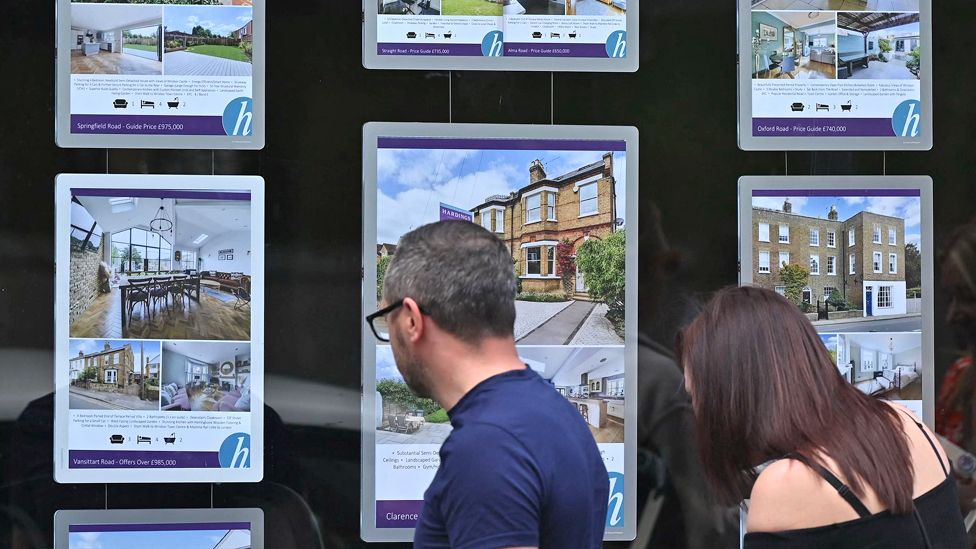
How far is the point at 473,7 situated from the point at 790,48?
3.14 ft

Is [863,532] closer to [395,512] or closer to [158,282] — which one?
[395,512]

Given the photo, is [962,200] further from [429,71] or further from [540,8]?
[429,71]

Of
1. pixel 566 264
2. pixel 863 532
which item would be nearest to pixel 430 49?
pixel 566 264

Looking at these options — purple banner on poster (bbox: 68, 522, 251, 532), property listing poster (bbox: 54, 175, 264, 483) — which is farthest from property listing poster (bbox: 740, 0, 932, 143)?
purple banner on poster (bbox: 68, 522, 251, 532)

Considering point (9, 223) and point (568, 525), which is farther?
point (9, 223)

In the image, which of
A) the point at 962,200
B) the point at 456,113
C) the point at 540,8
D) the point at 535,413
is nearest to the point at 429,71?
the point at 456,113

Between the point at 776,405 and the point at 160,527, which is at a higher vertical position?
the point at 776,405

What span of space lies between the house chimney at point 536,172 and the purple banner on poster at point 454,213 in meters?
0.21

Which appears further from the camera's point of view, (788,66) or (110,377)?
(788,66)

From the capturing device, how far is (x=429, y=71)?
8.76 feet

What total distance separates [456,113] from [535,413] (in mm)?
1298

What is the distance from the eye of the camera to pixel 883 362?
2760 millimetres

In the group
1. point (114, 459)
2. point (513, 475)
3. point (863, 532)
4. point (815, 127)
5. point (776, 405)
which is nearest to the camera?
point (513, 475)

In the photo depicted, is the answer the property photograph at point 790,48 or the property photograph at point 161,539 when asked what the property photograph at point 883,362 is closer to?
the property photograph at point 790,48
